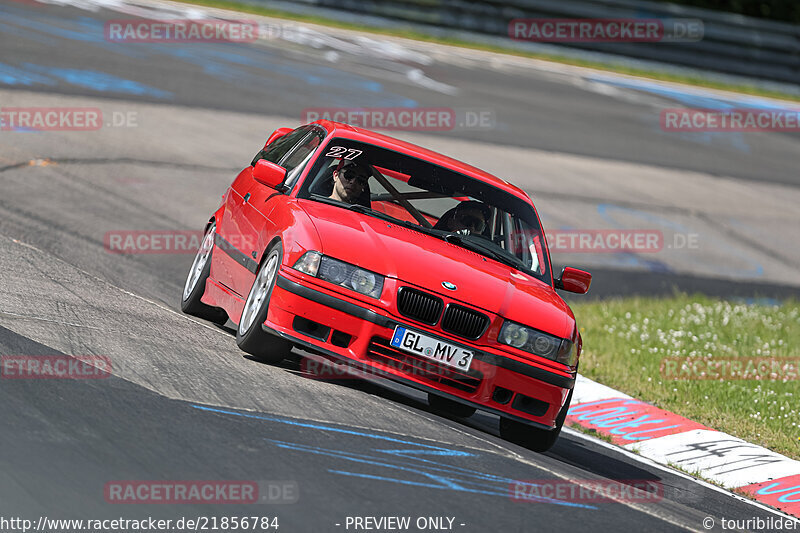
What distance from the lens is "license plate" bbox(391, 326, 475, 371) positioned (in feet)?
23.5

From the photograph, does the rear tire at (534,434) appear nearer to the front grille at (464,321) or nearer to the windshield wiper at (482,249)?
the front grille at (464,321)

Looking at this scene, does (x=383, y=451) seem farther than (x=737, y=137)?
No

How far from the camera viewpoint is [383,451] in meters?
6.38

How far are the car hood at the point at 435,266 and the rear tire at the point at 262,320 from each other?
375 millimetres

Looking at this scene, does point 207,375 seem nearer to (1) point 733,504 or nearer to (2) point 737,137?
(1) point 733,504

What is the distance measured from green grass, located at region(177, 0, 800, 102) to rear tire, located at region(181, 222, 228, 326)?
17.9m

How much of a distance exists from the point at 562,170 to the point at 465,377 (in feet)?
43.8

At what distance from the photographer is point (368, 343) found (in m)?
7.17

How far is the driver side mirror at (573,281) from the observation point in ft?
28.5

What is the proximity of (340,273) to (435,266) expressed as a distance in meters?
0.61

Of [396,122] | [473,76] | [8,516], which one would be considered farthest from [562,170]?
[8,516]

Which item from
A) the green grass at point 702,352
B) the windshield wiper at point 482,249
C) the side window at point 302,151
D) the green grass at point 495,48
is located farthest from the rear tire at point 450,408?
the green grass at point 495,48

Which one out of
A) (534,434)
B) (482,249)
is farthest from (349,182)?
(534,434)

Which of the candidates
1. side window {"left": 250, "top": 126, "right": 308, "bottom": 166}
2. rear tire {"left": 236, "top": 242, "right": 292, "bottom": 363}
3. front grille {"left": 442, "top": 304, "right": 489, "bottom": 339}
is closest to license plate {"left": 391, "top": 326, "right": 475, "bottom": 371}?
front grille {"left": 442, "top": 304, "right": 489, "bottom": 339}
